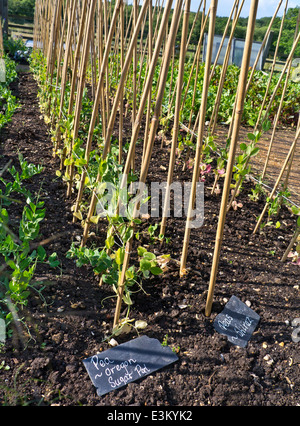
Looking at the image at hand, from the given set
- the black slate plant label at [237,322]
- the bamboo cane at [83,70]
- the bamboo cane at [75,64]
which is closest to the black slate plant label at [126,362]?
the black slate plant label at [237,322]

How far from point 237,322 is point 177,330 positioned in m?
0.25

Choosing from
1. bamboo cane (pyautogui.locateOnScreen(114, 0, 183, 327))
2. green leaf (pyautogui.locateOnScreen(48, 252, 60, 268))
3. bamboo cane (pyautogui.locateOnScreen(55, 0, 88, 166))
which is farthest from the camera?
bamboo cane (pyautogui.locateOnScreen(55, 0, 88, 166))

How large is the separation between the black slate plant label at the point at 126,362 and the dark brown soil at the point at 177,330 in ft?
0.08

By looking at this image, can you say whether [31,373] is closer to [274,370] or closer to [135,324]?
[135,324]

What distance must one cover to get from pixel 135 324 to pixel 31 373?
1.29ft

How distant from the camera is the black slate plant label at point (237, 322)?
1.36m

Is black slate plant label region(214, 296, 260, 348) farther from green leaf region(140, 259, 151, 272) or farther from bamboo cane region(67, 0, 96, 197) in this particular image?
bamboo cane region(67, 0, 96, 197)

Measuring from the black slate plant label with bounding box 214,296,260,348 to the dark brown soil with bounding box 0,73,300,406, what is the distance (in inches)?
1.0

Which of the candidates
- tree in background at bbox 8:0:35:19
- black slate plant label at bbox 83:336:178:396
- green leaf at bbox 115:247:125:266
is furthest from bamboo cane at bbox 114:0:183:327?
tree in background at bbox 8:0:35:19

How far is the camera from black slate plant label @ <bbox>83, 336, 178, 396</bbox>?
114 cm

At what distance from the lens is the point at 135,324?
1.31 meters

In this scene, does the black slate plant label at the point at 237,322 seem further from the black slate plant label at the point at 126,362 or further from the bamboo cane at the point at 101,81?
the bamboo cane at the point at 101,81

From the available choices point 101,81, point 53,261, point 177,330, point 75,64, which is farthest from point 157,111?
point 75,64
